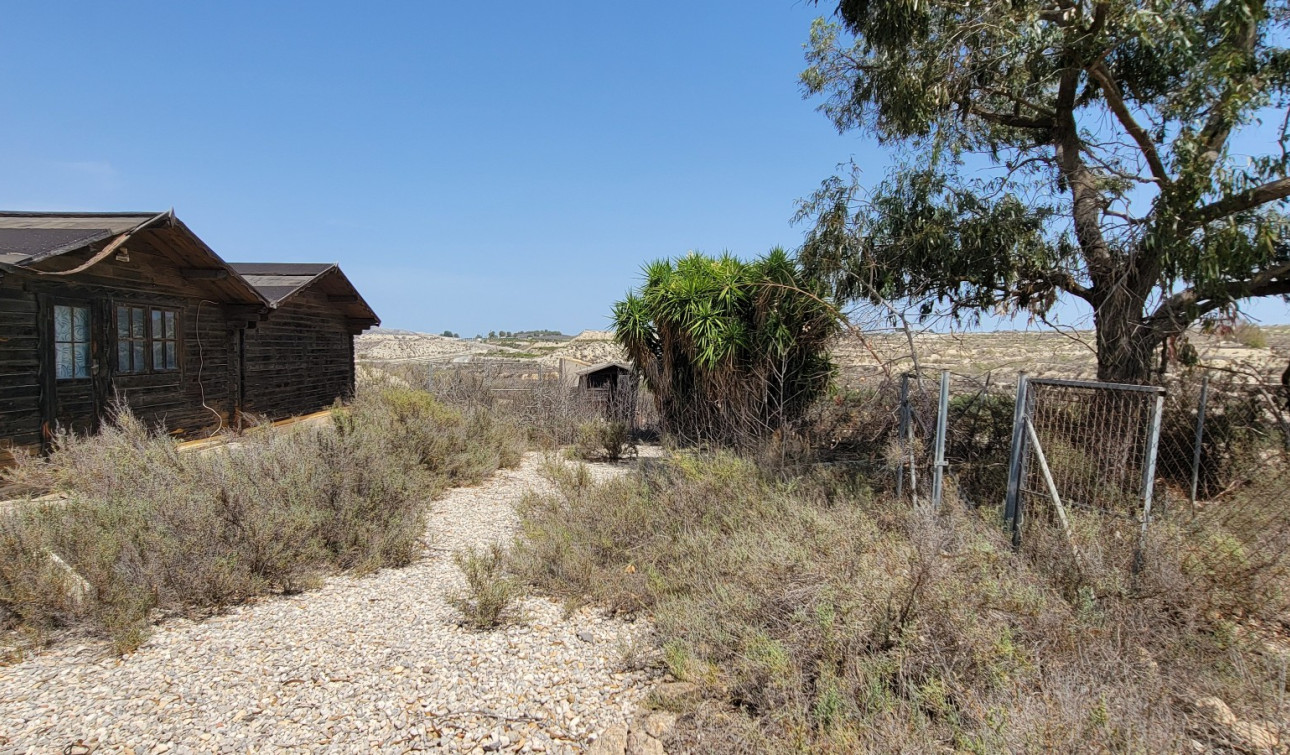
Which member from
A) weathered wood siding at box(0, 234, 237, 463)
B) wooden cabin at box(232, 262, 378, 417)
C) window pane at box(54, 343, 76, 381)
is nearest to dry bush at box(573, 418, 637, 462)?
wooden cabin at box(232, 262, 378, 417)

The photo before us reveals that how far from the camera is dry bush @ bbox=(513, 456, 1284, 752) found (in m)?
2.77

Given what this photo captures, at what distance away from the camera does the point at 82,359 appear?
29.7 feet

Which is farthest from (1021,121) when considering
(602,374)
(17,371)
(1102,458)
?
(17,371)

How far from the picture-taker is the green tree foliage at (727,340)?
1036 cm

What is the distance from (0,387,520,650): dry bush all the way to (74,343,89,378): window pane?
4.83ft

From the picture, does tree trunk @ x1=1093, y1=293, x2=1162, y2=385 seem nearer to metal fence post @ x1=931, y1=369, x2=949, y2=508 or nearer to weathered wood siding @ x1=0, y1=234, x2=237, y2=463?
metal fence post @ x1=931, y1=369, x2=949, y2=508

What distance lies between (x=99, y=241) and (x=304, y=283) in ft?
18.2

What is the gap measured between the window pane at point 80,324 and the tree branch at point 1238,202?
12.8m

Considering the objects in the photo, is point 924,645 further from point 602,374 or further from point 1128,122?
point 602,374

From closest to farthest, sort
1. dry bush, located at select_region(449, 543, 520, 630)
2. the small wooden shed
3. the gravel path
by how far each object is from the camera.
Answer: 1. the gravel path
2. dry bush, located at select_region(449, 543, 520, 630)
3. the small wooden shed

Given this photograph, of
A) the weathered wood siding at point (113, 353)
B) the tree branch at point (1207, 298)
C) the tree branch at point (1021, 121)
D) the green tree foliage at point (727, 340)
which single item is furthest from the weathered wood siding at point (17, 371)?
the tree branch at point (1207, 298)

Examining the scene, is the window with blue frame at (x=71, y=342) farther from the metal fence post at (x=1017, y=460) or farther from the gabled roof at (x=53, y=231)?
the metal fence post at (x=1017, y=460)

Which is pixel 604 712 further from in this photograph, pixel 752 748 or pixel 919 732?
pixel 919 732

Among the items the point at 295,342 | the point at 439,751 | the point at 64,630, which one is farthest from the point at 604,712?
the point at 295,342
